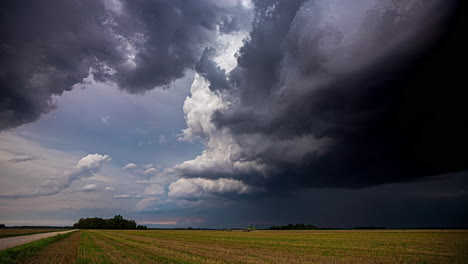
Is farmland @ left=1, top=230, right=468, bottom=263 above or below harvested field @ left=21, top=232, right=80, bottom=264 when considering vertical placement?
above

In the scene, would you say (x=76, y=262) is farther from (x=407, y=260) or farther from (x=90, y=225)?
(x=90, y=225)

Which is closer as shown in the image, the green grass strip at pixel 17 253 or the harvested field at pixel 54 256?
the green grass strip at pixel 17 253

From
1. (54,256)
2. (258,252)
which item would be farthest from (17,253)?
(258,252)

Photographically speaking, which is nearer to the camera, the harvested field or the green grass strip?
the green grass strip

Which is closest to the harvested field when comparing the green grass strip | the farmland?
the farmland

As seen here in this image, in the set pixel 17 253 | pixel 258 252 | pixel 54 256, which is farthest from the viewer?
pixel 258 252

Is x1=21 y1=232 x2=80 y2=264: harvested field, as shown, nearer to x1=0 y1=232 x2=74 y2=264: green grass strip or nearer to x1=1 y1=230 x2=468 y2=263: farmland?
x1=1 y1=230 x2=468 y2=263: farmland

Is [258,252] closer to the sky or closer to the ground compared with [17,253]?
closer to the sky

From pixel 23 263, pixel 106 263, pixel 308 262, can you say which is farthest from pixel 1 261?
pixel 308 262

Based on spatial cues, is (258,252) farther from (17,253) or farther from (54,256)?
(17,253)

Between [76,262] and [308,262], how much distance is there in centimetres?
1907

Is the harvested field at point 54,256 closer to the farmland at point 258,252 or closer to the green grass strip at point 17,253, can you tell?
the farmland at point 258,252

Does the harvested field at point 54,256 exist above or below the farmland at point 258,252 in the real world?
below

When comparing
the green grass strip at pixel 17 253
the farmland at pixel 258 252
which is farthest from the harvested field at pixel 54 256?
the green grass strip at pixel 17 253
